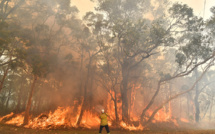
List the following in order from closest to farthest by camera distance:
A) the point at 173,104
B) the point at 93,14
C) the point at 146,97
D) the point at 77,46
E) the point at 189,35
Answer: the point at 189,35
the point at 93,14
the point at 77,46
the point at 146,97
the point at 173,104

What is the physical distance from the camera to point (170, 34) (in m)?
16.3

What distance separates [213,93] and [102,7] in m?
37.0

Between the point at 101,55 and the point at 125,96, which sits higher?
the point at 101,55

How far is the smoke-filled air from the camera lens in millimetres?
15219

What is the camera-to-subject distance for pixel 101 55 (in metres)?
24.3

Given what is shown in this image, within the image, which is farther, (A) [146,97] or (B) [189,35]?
(A) [146,97]

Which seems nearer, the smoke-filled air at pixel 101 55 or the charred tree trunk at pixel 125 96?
the smoke-filled air at pixel 101 55

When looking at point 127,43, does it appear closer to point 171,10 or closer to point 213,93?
point 171,10

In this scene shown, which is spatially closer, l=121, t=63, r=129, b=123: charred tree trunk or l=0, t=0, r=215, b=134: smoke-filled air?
l=0, t=0, r=215, b=134: smoke-filled air

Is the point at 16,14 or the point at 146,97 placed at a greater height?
the point at 16,14

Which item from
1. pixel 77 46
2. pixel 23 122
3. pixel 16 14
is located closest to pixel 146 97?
pixel 77 46

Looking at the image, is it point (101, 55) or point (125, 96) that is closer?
point (125, 96)

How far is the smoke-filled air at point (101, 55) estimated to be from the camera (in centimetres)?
1522

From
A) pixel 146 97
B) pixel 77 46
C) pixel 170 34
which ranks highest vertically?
pixel 77 46
